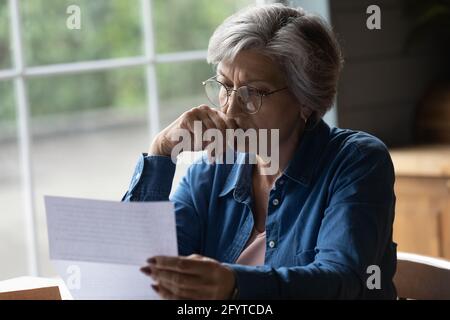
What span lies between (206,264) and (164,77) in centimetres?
818

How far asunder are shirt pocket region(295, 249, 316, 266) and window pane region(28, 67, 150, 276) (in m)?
5.51

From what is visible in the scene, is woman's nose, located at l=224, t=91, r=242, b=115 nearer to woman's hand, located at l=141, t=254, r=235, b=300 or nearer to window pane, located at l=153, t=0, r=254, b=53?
woman's hand, located at l=141, t=254, r=235, b=300

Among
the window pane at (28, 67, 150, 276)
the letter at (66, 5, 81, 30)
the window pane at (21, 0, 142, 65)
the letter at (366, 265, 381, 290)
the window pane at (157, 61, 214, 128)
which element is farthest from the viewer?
the window pane at (28, 67, 150, 276)

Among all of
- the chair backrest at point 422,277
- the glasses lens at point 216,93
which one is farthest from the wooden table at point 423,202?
the glasses lens at point 216,93

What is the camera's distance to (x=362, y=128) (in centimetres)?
337

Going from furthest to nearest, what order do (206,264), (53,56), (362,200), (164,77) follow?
1. (164,77)
2. (53,56)
3. (362,200)
4. (206,264)

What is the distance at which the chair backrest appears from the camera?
176 centimetres

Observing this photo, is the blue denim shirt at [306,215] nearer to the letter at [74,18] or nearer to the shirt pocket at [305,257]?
the shirt pocket at [305,257]

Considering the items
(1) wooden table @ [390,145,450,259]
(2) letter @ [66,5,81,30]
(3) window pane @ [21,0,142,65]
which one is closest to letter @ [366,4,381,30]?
(1) wooden table @ [390,145,450,259]

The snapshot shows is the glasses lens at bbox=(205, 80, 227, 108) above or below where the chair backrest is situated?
above

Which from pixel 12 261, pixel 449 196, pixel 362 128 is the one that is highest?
pixel 362 128

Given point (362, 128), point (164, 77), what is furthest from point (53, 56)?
point (362, 128)

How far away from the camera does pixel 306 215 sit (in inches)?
Result: 69.1
